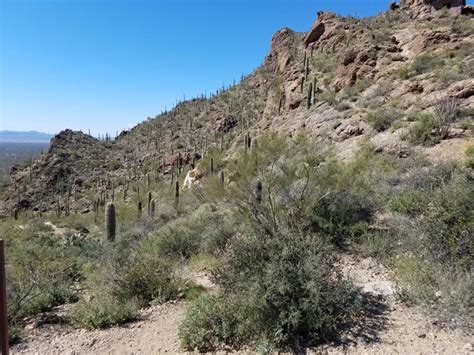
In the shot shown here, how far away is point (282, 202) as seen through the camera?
7.57 meters

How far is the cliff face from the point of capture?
1537 centimetres

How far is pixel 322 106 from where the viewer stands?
23.0m

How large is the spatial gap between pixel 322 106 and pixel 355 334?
67.4 feet

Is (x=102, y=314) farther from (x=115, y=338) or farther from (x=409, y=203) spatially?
(x=409, y=203)

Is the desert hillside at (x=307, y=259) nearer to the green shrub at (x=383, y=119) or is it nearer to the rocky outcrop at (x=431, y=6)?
the green shrub at (x=383, y=119)

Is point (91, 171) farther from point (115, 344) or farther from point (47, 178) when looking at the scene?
point (115, 344)

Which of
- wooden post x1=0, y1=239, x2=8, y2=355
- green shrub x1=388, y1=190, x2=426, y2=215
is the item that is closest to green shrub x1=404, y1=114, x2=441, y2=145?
green shrub x1=388, y1=190, x2=426, y2=215

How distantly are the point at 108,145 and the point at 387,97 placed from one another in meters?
56.9

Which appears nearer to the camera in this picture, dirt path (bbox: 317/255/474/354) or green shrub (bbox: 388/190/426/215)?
dirt path (bbox: 317/255/474/354)

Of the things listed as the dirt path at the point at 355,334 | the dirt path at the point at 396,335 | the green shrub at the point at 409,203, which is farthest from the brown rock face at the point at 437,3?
the dirt path at the point at 396,335

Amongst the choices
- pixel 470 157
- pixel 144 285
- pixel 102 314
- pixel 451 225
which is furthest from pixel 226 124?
pixel 451 225

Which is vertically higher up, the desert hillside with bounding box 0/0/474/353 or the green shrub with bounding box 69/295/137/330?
the desert hillside with bounding box 0/0/474/353

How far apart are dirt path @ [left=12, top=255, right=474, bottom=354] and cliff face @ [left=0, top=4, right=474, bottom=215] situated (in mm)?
7463

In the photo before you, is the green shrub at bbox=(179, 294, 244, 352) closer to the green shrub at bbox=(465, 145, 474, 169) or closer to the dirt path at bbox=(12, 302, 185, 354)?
the dirt path at bbox=(12, 302, 185, 354)
